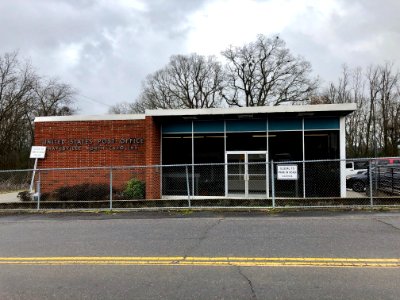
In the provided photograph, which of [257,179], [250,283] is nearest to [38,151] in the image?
[257,179]

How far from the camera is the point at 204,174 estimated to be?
1561cm

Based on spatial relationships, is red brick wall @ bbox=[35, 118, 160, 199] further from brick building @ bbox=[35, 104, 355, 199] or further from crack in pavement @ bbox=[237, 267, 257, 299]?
crack in pavement @ bbox=[237, 267, 257, 299]

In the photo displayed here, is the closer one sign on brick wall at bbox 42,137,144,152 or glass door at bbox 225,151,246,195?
glass door at bbox 225,151,246,195

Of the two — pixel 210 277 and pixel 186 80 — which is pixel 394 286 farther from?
pixel 186 80

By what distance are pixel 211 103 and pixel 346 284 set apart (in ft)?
177

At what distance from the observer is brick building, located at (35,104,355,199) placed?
54.4ft

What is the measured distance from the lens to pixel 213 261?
664 cm

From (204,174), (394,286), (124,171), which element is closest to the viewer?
(394,286)

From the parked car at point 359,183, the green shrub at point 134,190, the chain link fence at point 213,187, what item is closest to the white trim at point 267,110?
the chain link fence at point 213,187

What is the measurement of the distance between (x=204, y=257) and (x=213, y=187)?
879 centimetres

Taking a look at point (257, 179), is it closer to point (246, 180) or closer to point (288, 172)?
point (246, 180)

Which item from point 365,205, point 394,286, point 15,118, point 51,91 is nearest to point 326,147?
point 365,205

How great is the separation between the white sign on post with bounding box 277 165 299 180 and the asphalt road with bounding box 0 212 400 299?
2.23 metres

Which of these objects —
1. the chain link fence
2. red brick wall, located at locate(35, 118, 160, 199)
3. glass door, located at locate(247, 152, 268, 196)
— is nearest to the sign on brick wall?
red brick wall, located at locate(35, 118, 160, 199)
